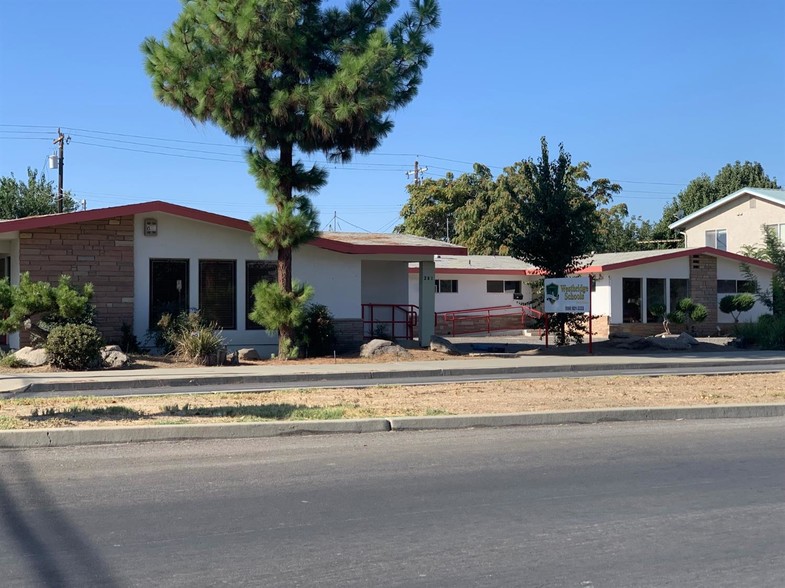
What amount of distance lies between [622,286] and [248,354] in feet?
59.5

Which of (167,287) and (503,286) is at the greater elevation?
(503,286)

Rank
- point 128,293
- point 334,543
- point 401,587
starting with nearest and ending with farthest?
point 401,587
point 334,543
point 128,293

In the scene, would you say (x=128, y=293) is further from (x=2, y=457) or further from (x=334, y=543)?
(x=334, y=543)

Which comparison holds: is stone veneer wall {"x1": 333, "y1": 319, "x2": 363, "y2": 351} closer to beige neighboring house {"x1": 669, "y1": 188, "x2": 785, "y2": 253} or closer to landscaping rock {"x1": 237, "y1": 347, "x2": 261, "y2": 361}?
landscaping rock {"x1": 237, "y1": 347, "x2": 261, "y2": 361}

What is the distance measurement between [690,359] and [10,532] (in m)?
19.2

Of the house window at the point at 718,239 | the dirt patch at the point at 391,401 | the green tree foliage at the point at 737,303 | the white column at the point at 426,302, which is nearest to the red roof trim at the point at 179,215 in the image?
the white column at the point at 426,302

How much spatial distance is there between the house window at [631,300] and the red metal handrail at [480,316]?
3440 mm

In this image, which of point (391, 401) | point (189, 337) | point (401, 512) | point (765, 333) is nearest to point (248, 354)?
point (189, 337)

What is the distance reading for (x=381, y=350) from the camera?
22.4 m

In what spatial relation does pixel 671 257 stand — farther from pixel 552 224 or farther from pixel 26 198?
pixel 26 198

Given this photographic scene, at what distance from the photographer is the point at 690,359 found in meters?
22.3

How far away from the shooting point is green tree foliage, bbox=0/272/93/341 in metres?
19.2

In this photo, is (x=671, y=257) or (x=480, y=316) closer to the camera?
(x=671, y=257)

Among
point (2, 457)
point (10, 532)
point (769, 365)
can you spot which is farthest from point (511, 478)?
point (769, 365)
